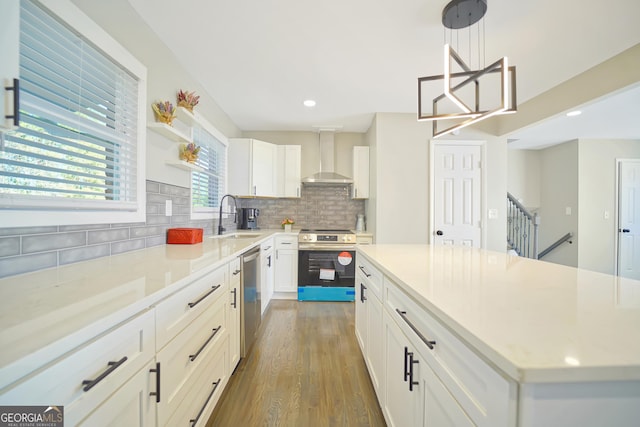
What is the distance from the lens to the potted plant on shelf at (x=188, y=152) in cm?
209

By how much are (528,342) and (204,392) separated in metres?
1.39

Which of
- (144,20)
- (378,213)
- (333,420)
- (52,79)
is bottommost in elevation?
(333,420)

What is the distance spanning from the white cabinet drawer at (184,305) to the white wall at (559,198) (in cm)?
587

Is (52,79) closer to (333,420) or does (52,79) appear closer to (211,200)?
(211,200)

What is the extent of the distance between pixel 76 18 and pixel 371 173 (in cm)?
314

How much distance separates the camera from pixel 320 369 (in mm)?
1902

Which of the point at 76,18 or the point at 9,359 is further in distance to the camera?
the point at 76,18

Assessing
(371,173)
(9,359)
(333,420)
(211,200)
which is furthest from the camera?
(371,173)

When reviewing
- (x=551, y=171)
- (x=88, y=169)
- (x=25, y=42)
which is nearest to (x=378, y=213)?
(x=88, y=169)

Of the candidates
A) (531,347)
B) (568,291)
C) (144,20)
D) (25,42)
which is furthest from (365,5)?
(531,347)

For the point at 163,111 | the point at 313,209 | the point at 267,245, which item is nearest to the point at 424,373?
the point at 163,111

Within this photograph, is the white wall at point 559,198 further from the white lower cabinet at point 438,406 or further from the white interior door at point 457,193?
the white lower cabinet at point 438,406

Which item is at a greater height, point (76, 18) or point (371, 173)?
point (76, 18)

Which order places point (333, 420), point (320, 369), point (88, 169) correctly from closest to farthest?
point (88, 169) < point (333, 420) < point (320, 369)
